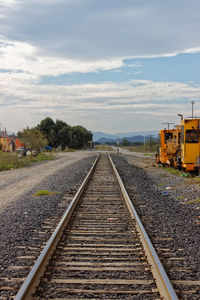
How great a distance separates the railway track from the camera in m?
4.34

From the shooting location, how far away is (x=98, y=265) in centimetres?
533

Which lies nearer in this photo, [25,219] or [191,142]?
[25,219]

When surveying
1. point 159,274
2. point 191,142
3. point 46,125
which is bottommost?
point 159,274

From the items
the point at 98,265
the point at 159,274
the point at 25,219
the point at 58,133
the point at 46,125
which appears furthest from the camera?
the point at 58,133

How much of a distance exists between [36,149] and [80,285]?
47.0 metres

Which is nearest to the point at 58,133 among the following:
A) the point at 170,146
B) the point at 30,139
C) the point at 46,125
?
the point at 46,125

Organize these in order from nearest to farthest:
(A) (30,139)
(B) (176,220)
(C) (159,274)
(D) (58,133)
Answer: (C) (159,274) → (B) (176,220) → (A) (30,139) → (D) (58,133)

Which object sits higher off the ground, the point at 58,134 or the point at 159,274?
the point at 58,134

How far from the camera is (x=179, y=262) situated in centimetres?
555

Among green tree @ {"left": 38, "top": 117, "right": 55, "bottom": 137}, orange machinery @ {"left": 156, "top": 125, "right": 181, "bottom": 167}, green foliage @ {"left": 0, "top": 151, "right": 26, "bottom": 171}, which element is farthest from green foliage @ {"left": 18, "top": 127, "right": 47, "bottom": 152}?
green tree @ {"left": 38, "top": 117, "right": 55, "bottom": 137}

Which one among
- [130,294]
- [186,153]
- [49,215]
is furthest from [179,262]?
[186,153]

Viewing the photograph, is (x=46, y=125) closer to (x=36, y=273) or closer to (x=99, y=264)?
(x=99, y=264)

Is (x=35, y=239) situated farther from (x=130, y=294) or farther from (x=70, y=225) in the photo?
(x=130, y=294)

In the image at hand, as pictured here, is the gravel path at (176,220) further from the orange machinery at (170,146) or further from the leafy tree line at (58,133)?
the leafy tree line at (58,133)
